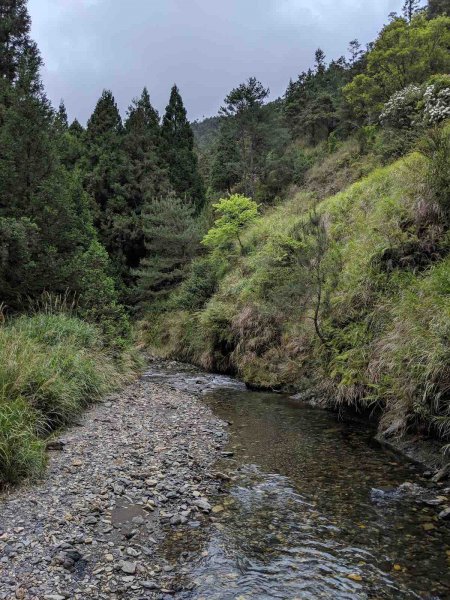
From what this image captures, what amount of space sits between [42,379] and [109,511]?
270 cm

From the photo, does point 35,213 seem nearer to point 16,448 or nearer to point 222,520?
point 16,448

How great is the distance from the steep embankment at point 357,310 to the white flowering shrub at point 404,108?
232 cm

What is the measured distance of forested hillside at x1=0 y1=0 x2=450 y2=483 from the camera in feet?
21.9

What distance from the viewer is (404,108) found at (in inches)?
534

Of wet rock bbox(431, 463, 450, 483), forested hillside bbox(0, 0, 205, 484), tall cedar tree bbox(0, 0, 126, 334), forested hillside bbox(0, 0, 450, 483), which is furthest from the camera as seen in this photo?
tall cedar tree bbox(0, 0, 126, 334)

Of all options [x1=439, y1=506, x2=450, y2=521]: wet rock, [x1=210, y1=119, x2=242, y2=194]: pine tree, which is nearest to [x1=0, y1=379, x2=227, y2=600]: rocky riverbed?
[x1=439, y1=506, x2=450, y2=521]: wet rock

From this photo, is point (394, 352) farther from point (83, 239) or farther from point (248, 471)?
point (83, 239)

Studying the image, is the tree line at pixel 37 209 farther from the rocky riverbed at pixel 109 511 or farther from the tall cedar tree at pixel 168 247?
the rocky riverbed at pixel 109 511

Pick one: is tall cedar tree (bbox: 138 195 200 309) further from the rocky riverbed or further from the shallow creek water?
the shallow creek water

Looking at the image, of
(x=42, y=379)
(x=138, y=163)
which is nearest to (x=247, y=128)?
(x=138, y=163)

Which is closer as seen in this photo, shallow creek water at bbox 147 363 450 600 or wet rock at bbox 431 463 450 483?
shallow creek water at bbox 147 363 450 600

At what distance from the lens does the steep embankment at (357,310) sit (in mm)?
6254

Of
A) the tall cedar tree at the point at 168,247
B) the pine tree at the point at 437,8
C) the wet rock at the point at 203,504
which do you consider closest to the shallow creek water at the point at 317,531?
the wet rock at the point at 203,504

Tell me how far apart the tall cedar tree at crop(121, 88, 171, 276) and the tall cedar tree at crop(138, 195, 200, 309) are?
2.31 m
